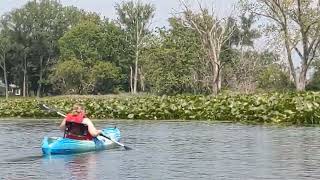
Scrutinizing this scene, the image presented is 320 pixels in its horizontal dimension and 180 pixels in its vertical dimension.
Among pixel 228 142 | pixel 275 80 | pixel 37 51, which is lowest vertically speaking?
pixel 228 142

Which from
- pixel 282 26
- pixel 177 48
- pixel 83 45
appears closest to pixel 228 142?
pixel 282 26

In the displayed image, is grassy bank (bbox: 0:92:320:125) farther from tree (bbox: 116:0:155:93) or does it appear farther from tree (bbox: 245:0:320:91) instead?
tree (bbox: 116:0:155:93)

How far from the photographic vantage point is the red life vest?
21.7 m

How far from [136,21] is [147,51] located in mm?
21205

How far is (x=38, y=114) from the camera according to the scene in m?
45.2

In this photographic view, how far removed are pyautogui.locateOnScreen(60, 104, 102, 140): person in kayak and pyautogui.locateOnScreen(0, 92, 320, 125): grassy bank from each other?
47.8ft

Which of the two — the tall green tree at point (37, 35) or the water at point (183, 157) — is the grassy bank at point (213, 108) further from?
the tall green tree at point (37, 35)

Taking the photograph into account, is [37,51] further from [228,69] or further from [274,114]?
[274,114]

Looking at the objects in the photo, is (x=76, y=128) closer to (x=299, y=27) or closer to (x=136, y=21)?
(x=299, y=27)

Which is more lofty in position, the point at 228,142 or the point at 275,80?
the point at 275,80

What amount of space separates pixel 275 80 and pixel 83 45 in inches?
1500

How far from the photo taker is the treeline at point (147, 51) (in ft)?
197

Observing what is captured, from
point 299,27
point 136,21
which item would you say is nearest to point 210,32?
point 299,27

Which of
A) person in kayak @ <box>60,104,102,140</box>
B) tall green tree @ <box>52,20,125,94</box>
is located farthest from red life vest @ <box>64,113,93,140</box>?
tall green tree @ <box>52,20,125,94</box>
